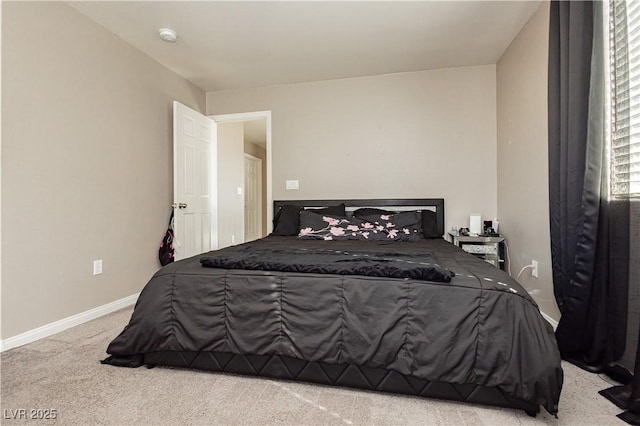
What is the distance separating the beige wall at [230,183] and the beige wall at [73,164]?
1.15 metres

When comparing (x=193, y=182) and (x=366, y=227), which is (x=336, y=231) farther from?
(x=193, y=182)

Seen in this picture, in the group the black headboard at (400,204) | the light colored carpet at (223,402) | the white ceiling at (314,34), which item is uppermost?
the white ceiling at (314,34)

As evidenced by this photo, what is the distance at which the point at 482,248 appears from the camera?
3160 mm

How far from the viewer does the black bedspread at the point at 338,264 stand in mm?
1492

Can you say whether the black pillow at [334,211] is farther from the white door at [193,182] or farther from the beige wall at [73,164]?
the beige wall at [73,164]

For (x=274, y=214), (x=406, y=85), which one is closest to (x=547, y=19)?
(x=406, y=85)

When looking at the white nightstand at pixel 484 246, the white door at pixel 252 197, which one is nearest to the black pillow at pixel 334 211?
the white nightstand at pixel 484 246

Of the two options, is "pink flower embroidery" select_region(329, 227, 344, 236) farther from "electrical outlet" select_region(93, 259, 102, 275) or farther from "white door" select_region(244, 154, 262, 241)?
"white door" select_region(244, 154, 262, 241)

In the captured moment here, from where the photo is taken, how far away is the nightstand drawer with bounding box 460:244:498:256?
3.13 metres

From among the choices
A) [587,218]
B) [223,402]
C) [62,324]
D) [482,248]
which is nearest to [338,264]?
[223,402]

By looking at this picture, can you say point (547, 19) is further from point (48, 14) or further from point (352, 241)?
point (48, 14)

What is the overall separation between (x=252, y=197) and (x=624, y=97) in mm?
6578

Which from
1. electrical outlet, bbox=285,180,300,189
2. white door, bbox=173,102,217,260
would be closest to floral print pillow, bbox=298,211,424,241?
electrical outlet, bbox=285,180,300,189

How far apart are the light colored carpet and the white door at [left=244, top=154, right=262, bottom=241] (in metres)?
5.27
